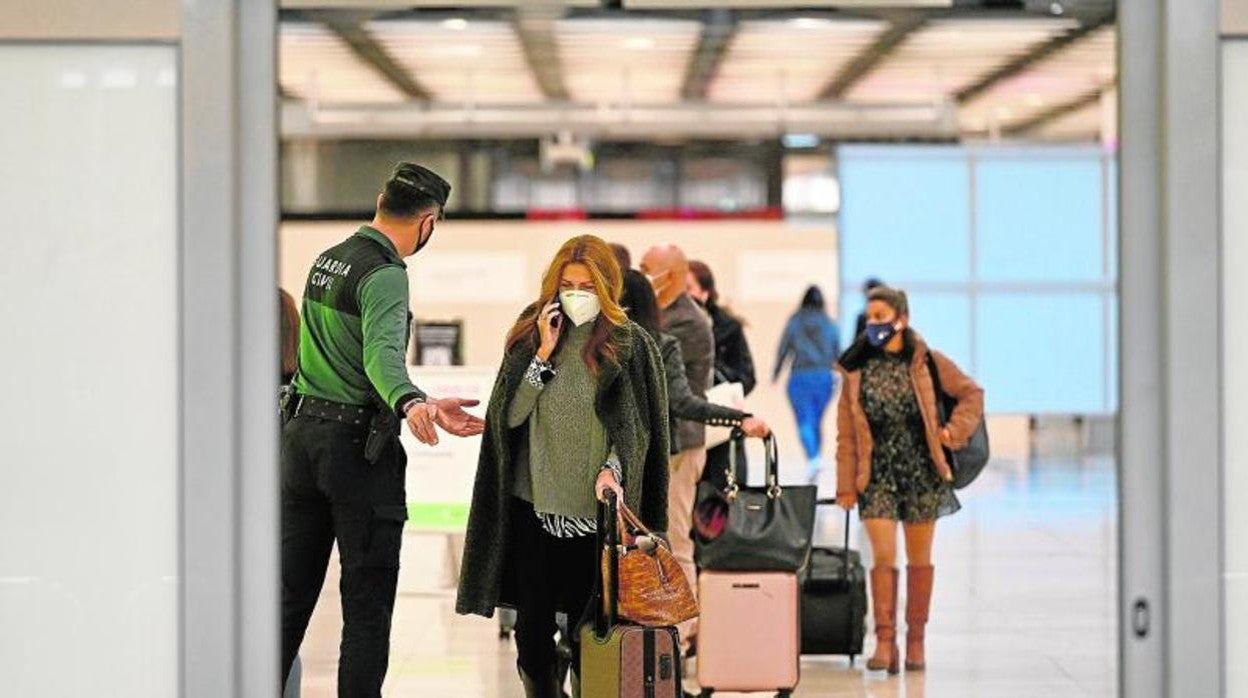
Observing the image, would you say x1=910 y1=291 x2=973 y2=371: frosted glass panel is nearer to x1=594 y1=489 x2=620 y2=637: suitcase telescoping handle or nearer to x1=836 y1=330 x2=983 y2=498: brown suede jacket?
x1=836 y1=330 x2=983 y2=498: brown suede jacket

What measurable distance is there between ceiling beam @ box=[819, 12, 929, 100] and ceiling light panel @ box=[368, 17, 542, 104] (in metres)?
2.95

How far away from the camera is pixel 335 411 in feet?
19.5

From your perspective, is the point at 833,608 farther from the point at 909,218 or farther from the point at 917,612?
the point at 909,218

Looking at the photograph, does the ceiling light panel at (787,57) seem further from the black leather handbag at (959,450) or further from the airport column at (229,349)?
the airport column at (229,349)

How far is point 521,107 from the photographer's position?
2156 centimetres

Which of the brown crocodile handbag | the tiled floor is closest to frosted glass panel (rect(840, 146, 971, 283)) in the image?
the tiled floor

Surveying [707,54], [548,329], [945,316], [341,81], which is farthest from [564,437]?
[707,54]

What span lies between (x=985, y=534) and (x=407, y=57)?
19.3 feet

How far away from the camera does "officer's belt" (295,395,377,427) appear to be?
5941 millimetres

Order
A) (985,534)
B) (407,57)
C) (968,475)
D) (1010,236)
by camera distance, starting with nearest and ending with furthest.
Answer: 1. (968,475)
2. (985,534)
3. (407,57)
4. (1010,236)

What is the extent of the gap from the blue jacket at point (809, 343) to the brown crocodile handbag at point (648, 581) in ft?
36.8

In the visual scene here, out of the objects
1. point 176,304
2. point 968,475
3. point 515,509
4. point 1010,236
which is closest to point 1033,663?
point 968,475

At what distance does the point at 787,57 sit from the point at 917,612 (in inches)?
461

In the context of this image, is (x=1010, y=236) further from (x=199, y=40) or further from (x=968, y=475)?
(x=199, y=40)
